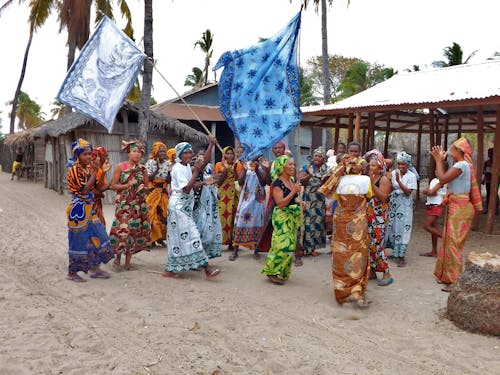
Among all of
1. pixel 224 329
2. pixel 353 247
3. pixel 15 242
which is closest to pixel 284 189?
pixel 353 247

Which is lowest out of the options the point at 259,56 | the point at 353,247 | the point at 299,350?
the point at 299,350

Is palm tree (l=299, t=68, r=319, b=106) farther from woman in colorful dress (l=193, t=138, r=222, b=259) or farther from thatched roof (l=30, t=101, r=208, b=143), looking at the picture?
woman in colorful dress (l=193, t=138, r=222, b=259)

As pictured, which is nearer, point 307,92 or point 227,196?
point 227,196

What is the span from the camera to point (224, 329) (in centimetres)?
396

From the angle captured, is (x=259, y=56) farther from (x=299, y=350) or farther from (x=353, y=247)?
(x=299, y=350)

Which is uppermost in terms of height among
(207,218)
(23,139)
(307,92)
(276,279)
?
(307,92)

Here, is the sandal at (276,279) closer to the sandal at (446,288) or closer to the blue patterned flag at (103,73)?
the sandal at (446,288)

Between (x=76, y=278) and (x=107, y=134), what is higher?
(x=107, y=134)

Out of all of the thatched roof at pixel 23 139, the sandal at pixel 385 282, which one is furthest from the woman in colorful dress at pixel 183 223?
the thatched roof at pixel 23 139

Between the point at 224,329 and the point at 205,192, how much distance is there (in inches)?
92.7

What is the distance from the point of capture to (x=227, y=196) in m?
7.01

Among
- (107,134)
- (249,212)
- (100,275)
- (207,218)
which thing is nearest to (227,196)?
(249,212)

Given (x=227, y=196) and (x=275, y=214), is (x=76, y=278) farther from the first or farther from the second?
(x=227, y=196)

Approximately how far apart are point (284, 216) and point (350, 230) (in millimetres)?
905
